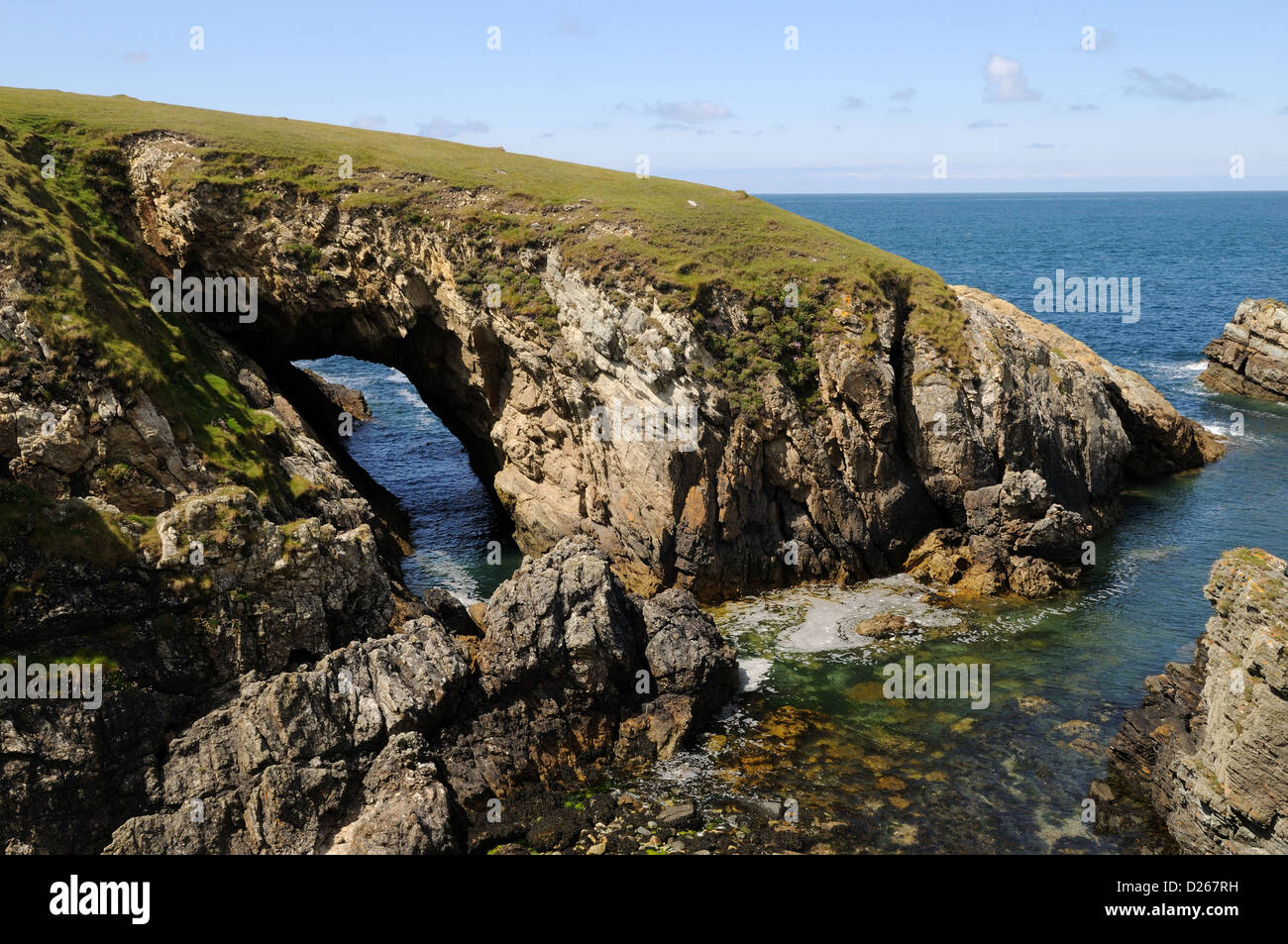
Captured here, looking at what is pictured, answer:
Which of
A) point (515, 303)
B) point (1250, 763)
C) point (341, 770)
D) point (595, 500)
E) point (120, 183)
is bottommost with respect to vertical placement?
point (341, 770)

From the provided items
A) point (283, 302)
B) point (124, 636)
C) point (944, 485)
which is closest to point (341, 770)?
point (124, 636)

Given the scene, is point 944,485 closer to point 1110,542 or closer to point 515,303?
point 1110,542

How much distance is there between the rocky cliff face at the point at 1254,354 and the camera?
238ft

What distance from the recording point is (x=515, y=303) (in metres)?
44.8

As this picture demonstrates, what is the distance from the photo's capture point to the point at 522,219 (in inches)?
1841

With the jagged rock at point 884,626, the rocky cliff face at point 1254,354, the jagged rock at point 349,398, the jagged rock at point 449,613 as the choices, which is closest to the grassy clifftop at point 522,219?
the jagged rock at point 449,613

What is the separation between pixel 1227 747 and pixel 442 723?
21.9m

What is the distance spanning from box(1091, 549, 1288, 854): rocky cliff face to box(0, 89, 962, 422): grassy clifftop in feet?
70.1

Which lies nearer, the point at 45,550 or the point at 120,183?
the point at 45,550

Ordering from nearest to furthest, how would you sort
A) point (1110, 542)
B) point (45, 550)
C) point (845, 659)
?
point (45, 550) → point (845, 659) → point (1110, 542)

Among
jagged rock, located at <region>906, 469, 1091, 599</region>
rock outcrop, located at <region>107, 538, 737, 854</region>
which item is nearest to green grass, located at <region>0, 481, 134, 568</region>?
rock outcrop, located at <region>107, 538, 737, 854</region>

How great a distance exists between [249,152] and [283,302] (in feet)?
23.9

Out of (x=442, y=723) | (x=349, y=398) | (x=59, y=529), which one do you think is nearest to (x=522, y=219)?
(x=59, y=529)

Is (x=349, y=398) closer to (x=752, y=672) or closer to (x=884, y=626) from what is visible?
(x=752, y=672)
